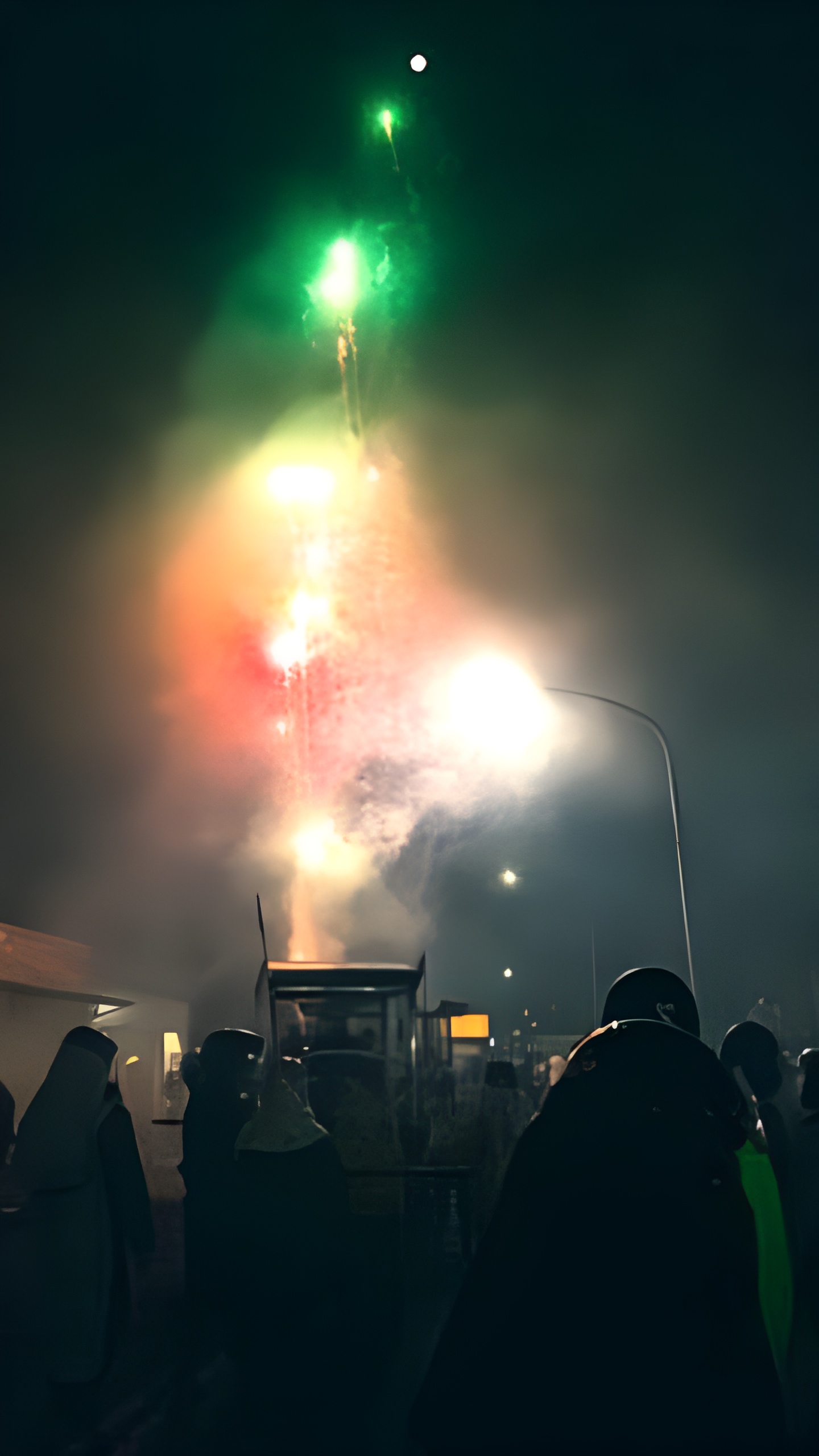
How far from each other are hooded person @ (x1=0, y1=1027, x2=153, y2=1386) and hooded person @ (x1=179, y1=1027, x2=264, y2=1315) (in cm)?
53

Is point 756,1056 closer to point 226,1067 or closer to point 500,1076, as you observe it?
point 226,1067

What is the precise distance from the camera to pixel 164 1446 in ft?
12.8

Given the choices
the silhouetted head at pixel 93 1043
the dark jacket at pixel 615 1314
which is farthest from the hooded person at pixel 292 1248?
the dark jacket at pixel 615 1314

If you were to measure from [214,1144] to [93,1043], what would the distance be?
121 cm

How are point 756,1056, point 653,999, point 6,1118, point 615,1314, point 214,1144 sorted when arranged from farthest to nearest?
point 6,1118
point 214,1144
point 756,1056
point 653,999
point 615,1314

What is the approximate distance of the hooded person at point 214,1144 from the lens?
549 centimetres

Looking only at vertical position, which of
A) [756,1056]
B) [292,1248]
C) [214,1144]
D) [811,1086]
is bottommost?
A: [292,1248]

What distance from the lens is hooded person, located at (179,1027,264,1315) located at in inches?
216

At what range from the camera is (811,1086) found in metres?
4.28

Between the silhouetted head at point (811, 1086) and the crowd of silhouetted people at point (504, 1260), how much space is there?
1 centimetres

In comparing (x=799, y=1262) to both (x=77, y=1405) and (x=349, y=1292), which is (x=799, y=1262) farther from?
(x=77, y=1405)

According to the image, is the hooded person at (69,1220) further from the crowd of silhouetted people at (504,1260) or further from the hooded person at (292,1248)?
the hooded person at (292,1248)

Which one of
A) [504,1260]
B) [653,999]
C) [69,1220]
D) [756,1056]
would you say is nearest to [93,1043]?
[69,1220]

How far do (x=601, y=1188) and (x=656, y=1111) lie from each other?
0.27m
